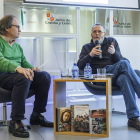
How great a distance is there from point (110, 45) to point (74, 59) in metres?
1.18

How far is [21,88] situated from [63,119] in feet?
1.48

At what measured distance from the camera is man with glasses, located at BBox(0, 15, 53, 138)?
1.77m

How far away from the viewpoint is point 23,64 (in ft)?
7.60

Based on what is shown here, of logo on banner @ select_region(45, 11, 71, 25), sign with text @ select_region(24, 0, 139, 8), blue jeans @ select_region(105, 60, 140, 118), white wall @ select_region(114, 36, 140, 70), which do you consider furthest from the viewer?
white wall @ select_region(114, 36, 140, 70)

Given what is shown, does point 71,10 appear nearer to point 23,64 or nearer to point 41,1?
point 41,1

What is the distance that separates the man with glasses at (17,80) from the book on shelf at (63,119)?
24 centimetres

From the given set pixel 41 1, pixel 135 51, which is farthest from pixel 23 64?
pixel 135 51

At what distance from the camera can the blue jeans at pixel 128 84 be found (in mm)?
1974

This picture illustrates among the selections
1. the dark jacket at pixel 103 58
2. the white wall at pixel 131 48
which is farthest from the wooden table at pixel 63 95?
the white wall at pixel 131 48

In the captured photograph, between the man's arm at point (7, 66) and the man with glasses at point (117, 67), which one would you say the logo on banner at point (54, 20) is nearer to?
the man with glasses at point (117, 67)

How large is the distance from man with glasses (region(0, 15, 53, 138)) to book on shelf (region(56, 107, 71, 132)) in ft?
0.78

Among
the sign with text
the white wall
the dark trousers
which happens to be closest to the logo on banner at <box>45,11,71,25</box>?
the sign with text

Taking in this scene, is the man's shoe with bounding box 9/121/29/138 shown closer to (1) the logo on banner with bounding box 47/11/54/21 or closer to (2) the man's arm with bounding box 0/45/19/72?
(2) the man's arm with bounding box 0/45/19/72

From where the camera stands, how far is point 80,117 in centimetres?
180
